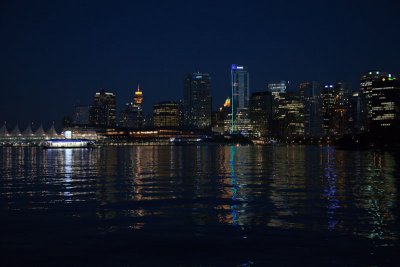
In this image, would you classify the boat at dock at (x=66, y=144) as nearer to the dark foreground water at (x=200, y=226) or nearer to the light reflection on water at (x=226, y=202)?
the light reflection on water at (x=226, y=202)

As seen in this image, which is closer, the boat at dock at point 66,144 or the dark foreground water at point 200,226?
the dark foreground water at point 200,226

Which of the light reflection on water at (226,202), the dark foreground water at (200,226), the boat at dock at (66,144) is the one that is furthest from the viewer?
the boat at dock at (66,144)

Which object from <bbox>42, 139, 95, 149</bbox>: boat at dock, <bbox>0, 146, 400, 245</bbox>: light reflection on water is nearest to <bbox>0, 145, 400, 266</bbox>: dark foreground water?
<bbox>0, 146, 400, 245</bbox>: light reflection on water

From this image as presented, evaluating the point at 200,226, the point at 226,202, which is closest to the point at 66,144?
the point at 226,202

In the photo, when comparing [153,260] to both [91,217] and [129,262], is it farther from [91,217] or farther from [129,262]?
[91,217]

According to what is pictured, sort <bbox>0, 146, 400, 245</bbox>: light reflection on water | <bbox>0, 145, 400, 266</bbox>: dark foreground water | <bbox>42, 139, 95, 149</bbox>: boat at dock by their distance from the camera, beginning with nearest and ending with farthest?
1. <bbox>0, 145, 400, 266</bbox>: dark foreground water
2. <bbox>0, 146, 400, 245</bbox>: light reflection on water
3. <bbox>42, 139, 95, 149</bbox>: boat at dock

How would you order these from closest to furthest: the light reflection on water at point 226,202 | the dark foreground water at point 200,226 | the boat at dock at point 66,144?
the dark foreground water at point 200,226
the light reflection on water at point 226,202
the boat at dock at point 66,144

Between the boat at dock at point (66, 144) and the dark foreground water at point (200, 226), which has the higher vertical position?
the boat at dock at point (66, 144)

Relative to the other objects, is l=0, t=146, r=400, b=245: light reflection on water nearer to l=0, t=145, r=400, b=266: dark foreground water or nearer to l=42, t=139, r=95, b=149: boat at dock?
l=0, t=145, r=400, b=266: dark foreground water

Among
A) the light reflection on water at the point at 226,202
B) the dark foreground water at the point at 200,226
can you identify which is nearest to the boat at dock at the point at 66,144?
the light reflection on water at the point at 226,202

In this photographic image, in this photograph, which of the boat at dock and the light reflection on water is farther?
the boat at dock

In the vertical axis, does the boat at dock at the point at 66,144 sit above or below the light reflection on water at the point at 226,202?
above

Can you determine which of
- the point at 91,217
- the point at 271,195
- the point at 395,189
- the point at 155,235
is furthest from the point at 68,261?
the point at 395,189

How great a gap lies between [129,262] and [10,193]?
1888 cm
